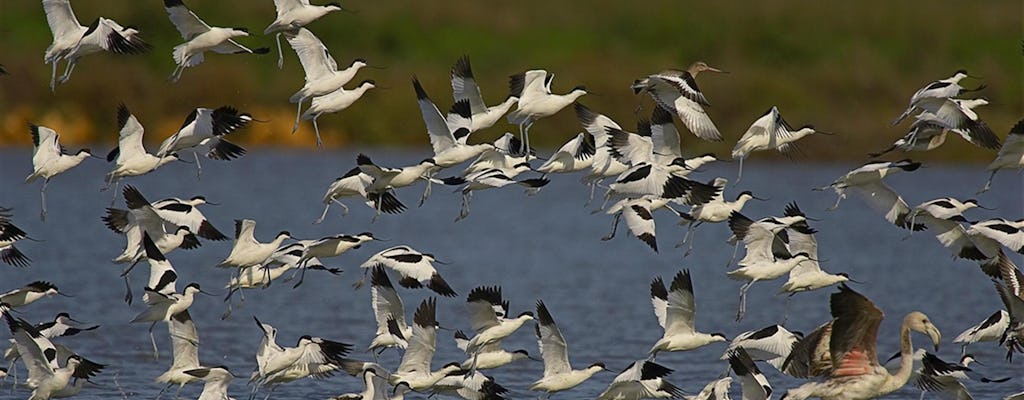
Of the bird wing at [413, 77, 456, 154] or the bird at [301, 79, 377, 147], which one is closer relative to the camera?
the bird wing at [413, 77, 456, 154]

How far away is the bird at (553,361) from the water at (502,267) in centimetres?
161

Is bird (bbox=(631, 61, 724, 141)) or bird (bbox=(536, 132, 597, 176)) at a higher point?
bird (bbox=(631, 61, 724, 141))

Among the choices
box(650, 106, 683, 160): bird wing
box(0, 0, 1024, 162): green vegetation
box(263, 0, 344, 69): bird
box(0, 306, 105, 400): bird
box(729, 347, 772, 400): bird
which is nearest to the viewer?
box(729, 347, 772, 400): bird

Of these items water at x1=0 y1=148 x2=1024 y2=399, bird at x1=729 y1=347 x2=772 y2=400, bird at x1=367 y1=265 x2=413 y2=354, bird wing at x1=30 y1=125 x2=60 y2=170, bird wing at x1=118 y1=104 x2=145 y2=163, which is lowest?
water at x1=0 y1=148 x2=1024 y2=399

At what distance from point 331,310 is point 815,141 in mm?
19431

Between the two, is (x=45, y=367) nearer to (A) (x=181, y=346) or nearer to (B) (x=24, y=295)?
(A) (x=181, y=346)

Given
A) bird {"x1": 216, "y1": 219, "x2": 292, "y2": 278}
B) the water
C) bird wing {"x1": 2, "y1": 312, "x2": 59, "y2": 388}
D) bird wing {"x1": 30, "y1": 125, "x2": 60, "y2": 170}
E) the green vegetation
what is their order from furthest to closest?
the green vegetation < the water < bird wing {"x1": 30, "y1": 125, "x2": 60, "y2": 170} < bird {"x1": 216, "y1": 219, "x2": 292, "y2": 278} < bird wing {"x1": 2, "y1": 312, "x2": 59, "y2": 388}

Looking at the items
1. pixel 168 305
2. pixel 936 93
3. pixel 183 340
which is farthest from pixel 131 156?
pixel 936 93

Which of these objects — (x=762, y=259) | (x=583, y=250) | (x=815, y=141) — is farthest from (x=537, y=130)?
(x=762, y=259)

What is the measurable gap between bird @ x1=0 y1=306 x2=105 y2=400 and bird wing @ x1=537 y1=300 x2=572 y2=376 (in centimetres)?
313

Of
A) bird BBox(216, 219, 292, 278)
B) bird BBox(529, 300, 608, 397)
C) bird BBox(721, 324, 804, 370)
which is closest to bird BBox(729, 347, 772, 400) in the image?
bird BBox(721, 324, 804, 370)

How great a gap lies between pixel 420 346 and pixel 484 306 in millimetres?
549

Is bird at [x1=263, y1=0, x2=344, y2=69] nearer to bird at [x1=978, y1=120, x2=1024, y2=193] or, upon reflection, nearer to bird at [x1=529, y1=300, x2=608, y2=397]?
bird at [x1=529, y1=300, x2=608, y2=397]

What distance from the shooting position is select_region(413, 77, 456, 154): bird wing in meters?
12.2
